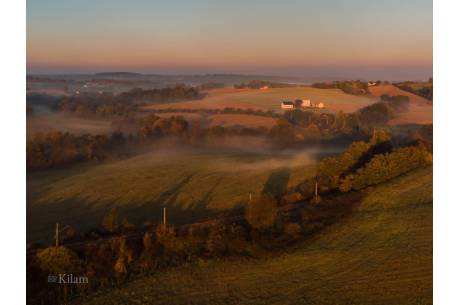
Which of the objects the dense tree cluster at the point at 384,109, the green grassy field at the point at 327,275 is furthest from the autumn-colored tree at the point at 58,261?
the dense tree cluster at the point at 384,109

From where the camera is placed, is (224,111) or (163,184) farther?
(224,111)

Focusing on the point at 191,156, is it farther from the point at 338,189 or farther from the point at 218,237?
the point at 338,189

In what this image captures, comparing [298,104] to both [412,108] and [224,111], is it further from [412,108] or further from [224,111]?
[412,108]

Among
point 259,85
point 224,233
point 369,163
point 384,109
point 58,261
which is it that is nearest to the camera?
point 58,261

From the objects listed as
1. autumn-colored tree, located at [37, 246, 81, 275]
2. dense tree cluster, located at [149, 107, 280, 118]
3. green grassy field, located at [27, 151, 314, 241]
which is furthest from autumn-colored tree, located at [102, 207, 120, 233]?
dense tree cluster, located at [149, 107, 280, 118]

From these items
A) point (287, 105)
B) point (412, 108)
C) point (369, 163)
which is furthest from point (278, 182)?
point (412, 108)

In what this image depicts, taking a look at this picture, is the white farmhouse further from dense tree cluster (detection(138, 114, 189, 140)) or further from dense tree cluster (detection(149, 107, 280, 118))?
dense tree cluster (detection(138, 114, 189, 140))

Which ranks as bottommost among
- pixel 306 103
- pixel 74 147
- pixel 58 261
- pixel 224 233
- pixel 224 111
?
pixel 58 261
